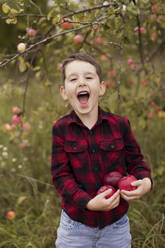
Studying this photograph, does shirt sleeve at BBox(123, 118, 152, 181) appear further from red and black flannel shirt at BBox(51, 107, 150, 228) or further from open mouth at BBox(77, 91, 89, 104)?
open mouth at BBox(77, 91, 89, 104)

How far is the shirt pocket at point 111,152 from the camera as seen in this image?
49.9 inches

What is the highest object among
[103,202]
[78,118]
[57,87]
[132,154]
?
[57,87]

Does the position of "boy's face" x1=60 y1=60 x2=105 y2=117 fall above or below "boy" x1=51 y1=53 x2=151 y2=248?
above

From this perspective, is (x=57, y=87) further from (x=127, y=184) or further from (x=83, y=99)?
(x=127, y=184)

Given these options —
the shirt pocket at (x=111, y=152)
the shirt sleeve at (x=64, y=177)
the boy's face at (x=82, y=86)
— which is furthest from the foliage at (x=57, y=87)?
the shirt sleeve at (x=64, y=177)

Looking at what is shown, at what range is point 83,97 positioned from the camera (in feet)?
4.15

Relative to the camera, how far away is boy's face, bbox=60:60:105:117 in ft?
4.01

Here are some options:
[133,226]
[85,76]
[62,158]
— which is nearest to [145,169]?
[62,158]

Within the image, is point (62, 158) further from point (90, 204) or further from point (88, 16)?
point (88, 16)

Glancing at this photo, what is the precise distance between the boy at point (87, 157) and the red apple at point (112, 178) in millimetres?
33

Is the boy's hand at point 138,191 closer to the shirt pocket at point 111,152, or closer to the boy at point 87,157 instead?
the boy at point 87,157

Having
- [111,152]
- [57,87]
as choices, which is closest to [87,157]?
[111,152]

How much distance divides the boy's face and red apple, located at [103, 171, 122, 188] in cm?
30

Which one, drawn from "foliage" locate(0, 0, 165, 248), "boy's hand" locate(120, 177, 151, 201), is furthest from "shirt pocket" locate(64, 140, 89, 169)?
"foliage" locate(0, 0, 165, 248)
